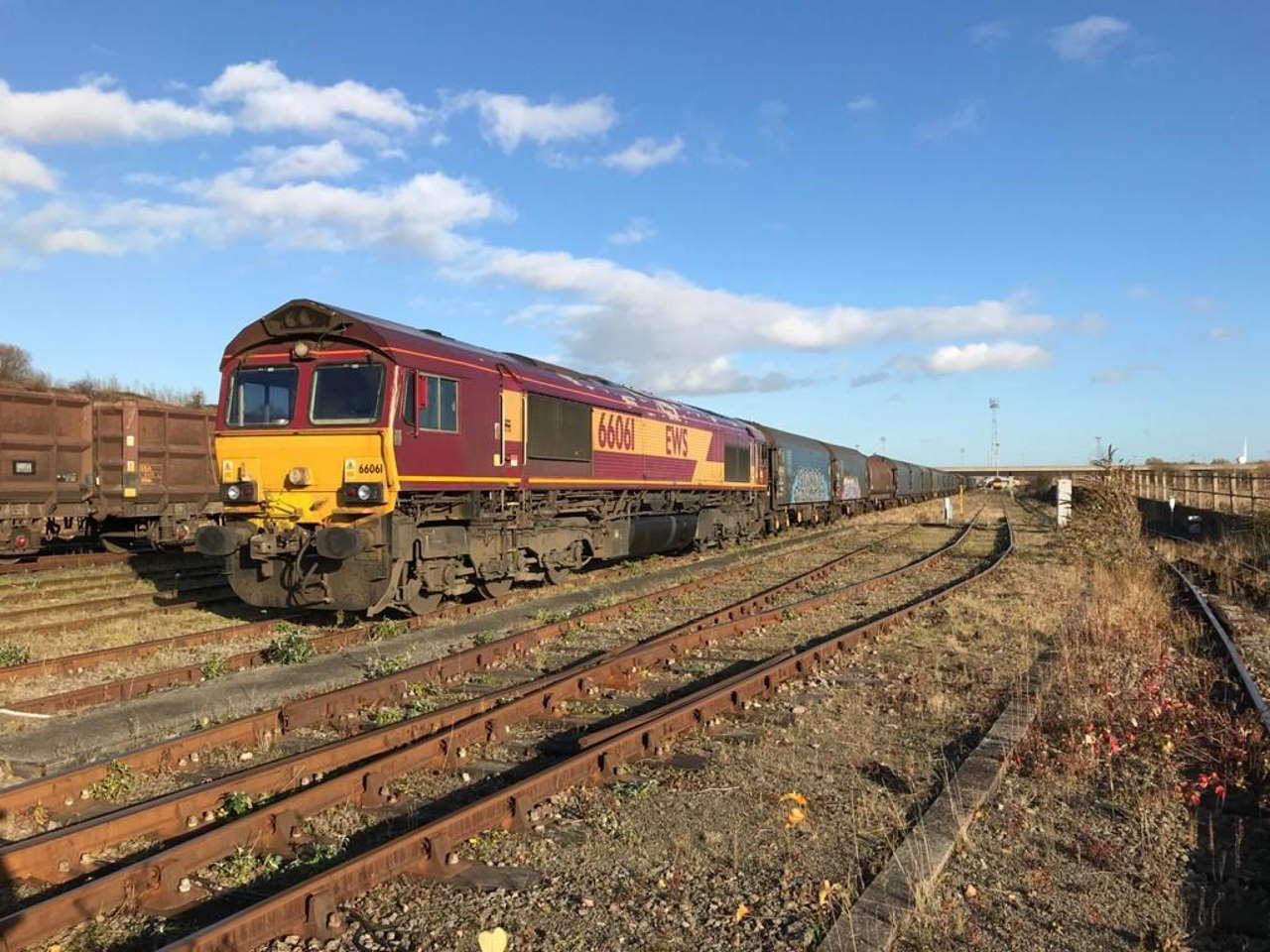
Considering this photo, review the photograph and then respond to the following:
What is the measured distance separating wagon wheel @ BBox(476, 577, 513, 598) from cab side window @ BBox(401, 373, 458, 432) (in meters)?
2.87

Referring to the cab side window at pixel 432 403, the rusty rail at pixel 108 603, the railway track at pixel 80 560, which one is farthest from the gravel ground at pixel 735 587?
the railway track at pixel 80 560

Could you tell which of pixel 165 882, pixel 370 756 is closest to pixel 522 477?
pixel 370 756

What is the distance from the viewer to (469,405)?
12453 mm

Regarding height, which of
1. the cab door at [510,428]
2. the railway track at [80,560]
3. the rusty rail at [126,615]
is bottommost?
the rusty rail at [126,615]

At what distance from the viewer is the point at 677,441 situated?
70.7 feet

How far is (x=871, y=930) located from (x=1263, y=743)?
421cm

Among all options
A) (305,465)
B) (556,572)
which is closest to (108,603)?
(305,465)

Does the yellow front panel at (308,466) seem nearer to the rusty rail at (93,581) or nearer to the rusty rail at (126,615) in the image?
the rusty rail at (126,615)

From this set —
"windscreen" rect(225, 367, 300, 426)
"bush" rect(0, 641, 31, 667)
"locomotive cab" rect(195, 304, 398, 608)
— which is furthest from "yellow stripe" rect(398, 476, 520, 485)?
"bush" rect(0, 641, 31, 667)

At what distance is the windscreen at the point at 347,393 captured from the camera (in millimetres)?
10984

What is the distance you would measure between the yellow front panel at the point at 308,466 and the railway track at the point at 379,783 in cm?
275

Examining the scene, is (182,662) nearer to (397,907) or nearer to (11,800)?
(11,800)

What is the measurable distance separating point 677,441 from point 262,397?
453 inches

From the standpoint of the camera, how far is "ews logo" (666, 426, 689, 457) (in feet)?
68.7
